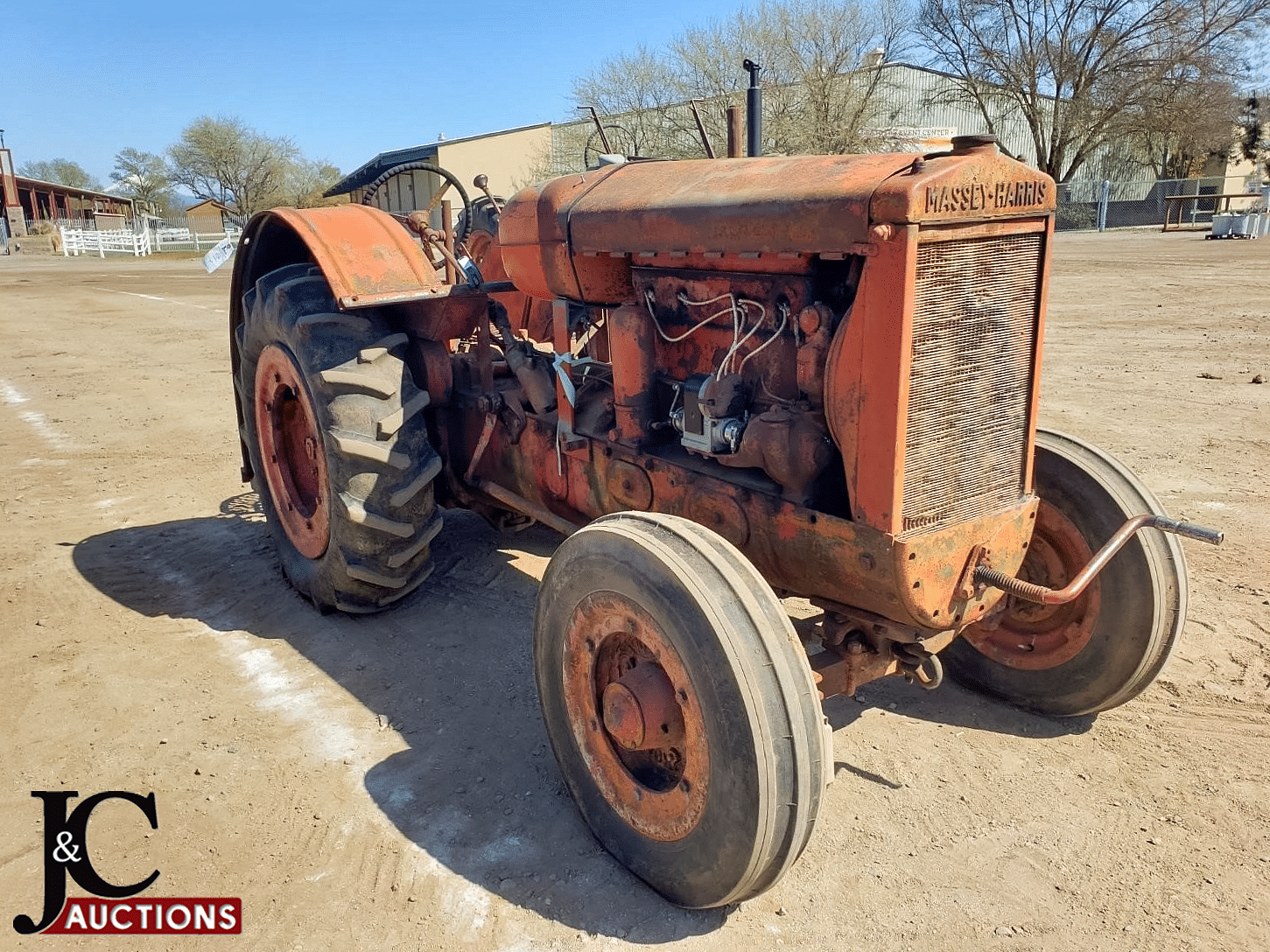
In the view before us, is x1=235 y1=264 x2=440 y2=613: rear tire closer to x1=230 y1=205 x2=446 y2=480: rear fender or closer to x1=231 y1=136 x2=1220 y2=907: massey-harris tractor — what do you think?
x1=231 y1=136 x2=1220 y2=907: massey-harris tractor

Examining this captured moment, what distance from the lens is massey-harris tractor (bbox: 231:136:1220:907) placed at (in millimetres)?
2256

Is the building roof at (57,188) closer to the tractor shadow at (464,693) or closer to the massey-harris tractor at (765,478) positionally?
the tractor shadow at (464,693)

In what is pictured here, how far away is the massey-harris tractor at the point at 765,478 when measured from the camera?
2256mm

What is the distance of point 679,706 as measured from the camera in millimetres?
2385

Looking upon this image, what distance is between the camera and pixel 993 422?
2.66m

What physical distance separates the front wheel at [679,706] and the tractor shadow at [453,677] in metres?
0.16

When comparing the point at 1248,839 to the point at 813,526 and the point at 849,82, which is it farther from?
the point at 849,82

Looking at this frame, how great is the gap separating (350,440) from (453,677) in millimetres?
978

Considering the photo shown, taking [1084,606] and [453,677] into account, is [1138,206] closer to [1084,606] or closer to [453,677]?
[1084,606]

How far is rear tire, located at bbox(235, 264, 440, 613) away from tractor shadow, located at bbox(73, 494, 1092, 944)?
27 cm

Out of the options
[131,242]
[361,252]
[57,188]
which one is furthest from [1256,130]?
[57,188]

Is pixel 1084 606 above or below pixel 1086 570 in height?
below

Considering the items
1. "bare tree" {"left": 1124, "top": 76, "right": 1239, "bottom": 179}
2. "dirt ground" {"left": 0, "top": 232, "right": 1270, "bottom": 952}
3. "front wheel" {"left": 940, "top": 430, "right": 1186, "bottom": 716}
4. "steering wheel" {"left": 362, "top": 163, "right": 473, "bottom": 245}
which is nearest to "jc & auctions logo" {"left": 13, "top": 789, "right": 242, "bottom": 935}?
"dirt ground" {"left": 0, "top": 232, "right": 1270, "bottom": 952}

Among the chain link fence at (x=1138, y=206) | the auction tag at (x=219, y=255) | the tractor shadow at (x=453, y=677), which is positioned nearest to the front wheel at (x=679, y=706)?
the tractor shadow at (x=453, y=677)
